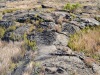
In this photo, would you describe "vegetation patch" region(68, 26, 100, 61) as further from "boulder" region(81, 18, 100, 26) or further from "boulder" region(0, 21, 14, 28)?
"boulder" region(0, 21, 14, 28)

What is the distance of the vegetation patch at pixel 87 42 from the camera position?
10.7m

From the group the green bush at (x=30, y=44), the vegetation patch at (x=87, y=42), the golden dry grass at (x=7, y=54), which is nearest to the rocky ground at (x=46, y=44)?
the golden dry grass at (x=7, y=54)

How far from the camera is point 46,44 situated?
11734 mm

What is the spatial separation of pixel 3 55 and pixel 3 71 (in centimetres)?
139

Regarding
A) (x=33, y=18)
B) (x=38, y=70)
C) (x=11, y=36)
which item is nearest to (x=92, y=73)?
(x=38, y=70)

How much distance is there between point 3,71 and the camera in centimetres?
952

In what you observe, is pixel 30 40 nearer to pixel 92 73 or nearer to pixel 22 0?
pixel 92 73

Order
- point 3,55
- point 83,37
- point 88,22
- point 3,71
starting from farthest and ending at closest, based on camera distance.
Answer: point 88,22 < point 83,37 < point 3,55 < point 3,71

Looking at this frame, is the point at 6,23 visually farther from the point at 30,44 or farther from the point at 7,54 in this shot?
the point at 7,54

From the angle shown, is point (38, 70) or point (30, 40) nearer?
point (38, 70)

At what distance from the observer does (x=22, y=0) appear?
3534 centimetres

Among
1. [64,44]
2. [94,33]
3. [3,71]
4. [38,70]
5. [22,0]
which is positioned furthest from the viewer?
[22,0]

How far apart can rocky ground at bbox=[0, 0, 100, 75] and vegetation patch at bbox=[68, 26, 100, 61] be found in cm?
34

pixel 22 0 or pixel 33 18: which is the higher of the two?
pixel 33 18
